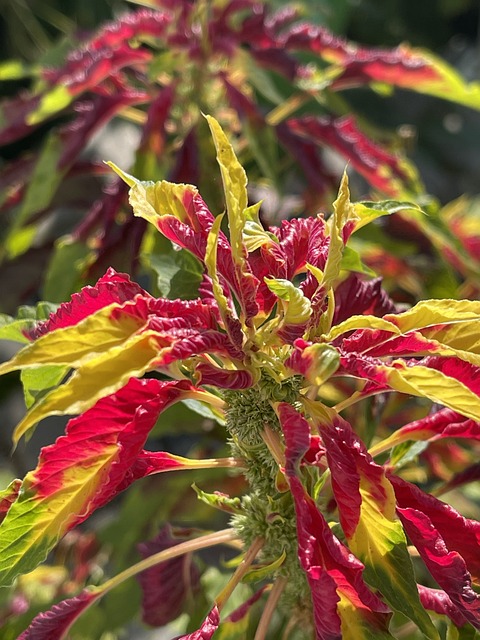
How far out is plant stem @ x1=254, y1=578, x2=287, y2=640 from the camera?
0.53m

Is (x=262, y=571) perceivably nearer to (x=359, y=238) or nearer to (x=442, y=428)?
(x=442, y=428)

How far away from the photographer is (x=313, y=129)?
36.4 inches

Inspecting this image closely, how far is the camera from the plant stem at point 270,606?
1.73ft

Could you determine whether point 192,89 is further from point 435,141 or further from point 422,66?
point 435,141

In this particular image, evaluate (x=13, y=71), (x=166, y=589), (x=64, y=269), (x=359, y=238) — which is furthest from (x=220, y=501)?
(x=13, y=71)

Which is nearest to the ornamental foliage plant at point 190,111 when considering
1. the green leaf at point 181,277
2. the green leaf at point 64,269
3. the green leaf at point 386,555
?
the green leaf at point 64,269

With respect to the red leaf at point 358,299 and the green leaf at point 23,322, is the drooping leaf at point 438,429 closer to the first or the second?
the red leaf at point 358,299

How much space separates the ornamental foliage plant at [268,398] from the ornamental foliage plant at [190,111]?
12.9 inches

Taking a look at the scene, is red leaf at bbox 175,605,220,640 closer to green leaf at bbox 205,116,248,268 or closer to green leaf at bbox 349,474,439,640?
green leaf at bbox 349,474,439,640

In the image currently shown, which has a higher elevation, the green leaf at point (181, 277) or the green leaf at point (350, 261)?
the green leaf at point (181, 277)

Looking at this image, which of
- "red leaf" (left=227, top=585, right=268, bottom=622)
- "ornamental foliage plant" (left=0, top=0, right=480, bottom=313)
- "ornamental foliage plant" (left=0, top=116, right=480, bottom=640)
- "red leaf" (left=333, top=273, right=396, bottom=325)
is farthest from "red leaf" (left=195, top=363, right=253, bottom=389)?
"ornamental foliage plant" (left=0, top=0, right=480, bottom=313)

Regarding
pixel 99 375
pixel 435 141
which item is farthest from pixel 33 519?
pixel 435 141

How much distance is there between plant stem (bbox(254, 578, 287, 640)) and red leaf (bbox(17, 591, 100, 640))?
113 millimetres

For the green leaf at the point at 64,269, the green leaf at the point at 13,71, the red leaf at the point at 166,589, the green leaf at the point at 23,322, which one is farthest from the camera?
the green leaf at the point at 13,71
